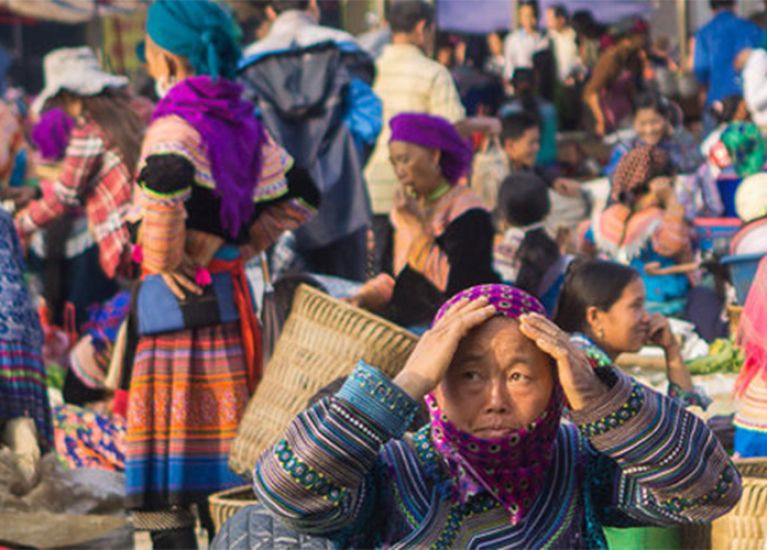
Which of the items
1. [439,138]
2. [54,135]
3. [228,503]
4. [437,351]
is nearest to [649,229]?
[439,138]

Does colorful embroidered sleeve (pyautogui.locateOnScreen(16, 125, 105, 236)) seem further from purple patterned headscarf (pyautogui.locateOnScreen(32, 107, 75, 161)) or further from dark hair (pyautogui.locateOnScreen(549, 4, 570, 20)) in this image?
dark hair (pyautogui.locateOnScreen(549, 4, 570, 20))

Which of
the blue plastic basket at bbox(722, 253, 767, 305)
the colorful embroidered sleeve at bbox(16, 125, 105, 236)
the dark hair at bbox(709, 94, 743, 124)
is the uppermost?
the blue plastic basket at bbox(722, 253, 767, 305)

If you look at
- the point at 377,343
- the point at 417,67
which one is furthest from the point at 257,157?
the point at 417,67

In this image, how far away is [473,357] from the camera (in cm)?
289

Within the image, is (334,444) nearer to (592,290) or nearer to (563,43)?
(592,290)

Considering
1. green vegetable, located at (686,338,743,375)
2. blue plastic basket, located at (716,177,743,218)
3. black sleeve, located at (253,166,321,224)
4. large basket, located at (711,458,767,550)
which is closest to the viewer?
large basket, located at (711,458,767,550)

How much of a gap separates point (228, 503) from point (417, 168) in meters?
1.90

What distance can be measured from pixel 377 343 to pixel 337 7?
14.0 m

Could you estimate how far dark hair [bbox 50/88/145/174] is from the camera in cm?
714

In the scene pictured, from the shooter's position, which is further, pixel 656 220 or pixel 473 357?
pixel 656 220

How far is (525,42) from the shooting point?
618 inches

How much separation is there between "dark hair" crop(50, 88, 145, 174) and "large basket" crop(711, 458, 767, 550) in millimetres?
3542

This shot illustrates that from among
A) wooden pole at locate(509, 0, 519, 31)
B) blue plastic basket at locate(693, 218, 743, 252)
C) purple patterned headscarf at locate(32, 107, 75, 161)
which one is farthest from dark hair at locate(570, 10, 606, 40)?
blue plastic basket at locate(693, 218, 743, 252)

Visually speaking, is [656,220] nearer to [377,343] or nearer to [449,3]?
[377,343]
